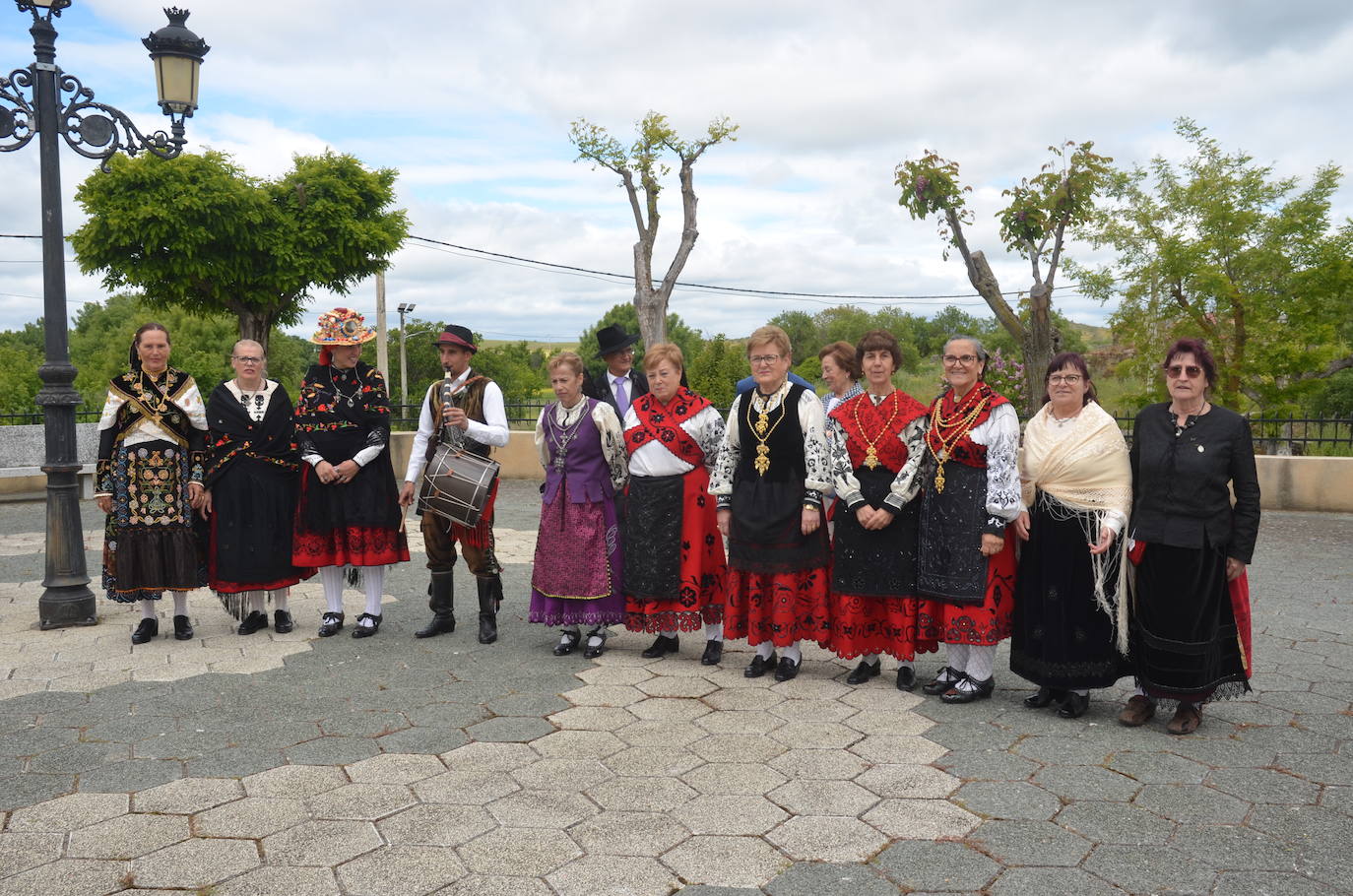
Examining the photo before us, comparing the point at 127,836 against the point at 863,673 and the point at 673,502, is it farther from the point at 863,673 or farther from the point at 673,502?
the point at 863,673

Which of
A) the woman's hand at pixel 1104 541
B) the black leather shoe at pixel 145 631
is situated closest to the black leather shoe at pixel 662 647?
the woman's hand at pixel 1104 541

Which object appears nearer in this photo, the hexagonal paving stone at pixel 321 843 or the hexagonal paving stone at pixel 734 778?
the hexagonal paving stone at pixel 321 843

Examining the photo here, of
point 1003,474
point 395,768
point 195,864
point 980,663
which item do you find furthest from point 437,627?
point 1003,474

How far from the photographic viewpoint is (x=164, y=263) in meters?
20.2

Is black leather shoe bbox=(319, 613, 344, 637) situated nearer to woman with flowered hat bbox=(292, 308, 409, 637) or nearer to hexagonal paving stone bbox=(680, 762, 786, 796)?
woman with flowered hat bbox=(292, 308, 409, 637)

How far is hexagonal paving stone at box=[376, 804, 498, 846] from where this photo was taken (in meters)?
3.31

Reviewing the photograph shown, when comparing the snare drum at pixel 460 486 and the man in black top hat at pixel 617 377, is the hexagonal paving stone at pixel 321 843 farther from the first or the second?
the man in black top hat at pixel 617 377

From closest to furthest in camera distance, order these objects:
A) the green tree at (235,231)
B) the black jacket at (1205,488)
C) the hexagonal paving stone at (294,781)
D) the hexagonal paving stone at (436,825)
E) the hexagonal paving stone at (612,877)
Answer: the hexagonal paving stone at (612,877), the hexagonal paving stone at (436,825), the hexagonal paving stone at (294,781), the black jacket at (1205,488), the green tree at (235,231)

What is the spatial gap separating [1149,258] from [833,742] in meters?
18.0

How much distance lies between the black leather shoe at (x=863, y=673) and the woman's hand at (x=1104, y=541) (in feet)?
4.40

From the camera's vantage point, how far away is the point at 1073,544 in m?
4.48

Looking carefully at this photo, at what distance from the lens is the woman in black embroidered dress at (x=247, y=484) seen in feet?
19.5

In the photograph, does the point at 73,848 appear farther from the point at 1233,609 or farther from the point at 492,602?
the point at 1233,609

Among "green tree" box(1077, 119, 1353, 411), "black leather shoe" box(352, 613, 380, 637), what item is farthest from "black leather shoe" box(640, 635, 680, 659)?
"green tree" box(1077, 119, 1353, 411)
